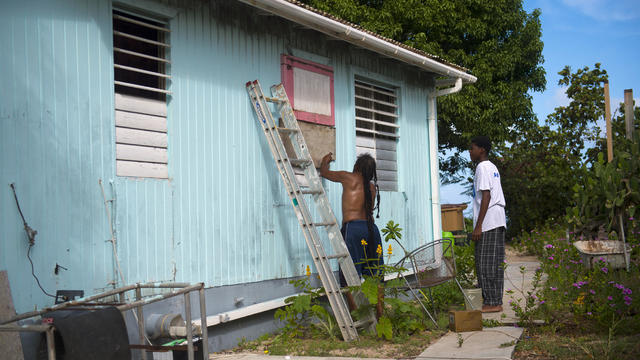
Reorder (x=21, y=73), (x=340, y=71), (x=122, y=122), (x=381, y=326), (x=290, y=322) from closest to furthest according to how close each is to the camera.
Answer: (x=21, y=73)
(x=122, y=122)
(x=381, y=326)
(x=290, y=322)
(x=340, y=71)

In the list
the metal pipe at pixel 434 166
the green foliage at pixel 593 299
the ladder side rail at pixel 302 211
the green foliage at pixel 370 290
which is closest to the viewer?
the green foliage at pixel 593 299

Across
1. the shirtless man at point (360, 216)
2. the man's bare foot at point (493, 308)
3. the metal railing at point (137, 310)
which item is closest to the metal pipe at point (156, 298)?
the metal railing at point (137, 310)

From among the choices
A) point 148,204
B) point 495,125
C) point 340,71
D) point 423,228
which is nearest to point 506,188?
point 495,125

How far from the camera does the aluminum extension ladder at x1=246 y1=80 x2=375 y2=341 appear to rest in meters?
5.99

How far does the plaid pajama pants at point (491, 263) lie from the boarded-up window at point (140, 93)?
3.78 metres

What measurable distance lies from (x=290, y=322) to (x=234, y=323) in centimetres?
59

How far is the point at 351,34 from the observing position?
736 cm

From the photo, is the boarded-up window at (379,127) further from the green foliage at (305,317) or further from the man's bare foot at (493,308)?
the green foliage at (305,317)

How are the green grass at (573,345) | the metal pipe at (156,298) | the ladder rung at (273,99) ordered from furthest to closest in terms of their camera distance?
the ladder rung at (273,99), the green grass at (573,345), the metal pipe at (156,298)

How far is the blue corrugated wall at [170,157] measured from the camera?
4.61 meters

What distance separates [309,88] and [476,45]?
12.8 meters

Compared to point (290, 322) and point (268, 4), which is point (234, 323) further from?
point (268, 4)

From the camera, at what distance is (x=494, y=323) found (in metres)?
6.31

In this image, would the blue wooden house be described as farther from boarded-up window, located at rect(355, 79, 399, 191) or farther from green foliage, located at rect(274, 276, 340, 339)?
green foliage, located at rect(274, 276, 340, 339)
